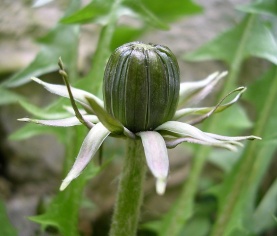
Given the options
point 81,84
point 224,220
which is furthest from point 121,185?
point 224,220

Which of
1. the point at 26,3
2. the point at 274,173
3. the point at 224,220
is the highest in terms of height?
the point at 26,3

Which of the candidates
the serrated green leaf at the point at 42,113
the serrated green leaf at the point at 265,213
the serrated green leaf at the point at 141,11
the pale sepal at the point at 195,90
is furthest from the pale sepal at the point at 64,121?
the serrated green leaf at the point at 265,213

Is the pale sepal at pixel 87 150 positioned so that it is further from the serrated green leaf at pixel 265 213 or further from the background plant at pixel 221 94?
the serrated green leaf at pixel 265 213

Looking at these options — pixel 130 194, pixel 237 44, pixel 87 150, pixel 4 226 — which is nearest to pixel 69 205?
pixel 4 226

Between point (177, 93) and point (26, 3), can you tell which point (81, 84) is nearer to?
point (177, 93)

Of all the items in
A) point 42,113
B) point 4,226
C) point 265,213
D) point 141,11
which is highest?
point 141,11

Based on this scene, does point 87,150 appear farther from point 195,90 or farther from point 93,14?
point 93,14

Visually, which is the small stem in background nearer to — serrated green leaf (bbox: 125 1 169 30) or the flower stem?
serrated green leaf (bbox: 125 1 169 30)
